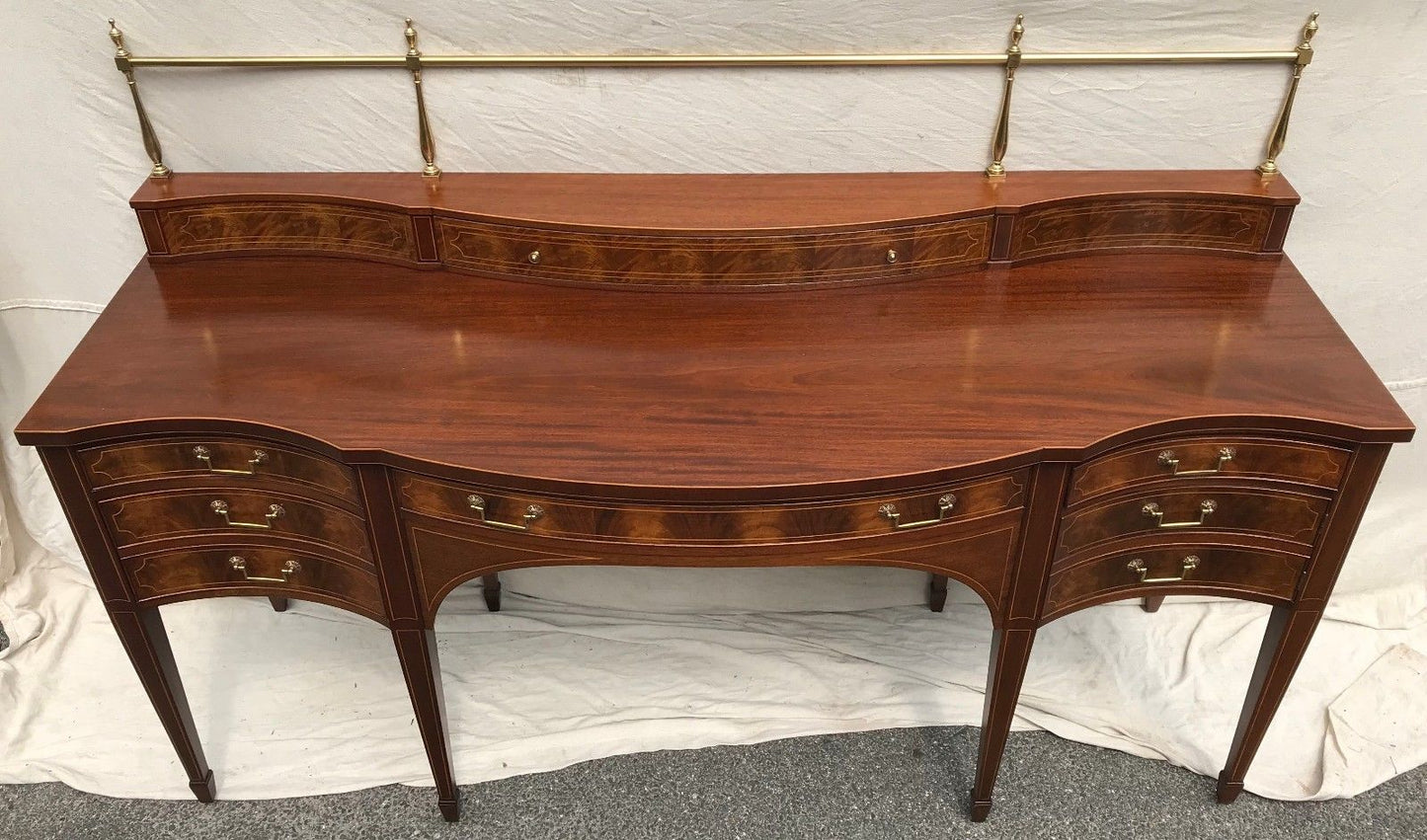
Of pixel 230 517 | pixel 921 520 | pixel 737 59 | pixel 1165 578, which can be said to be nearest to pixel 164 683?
pixel 230 517

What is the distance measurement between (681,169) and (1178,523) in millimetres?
1082

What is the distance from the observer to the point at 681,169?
7.27 feet

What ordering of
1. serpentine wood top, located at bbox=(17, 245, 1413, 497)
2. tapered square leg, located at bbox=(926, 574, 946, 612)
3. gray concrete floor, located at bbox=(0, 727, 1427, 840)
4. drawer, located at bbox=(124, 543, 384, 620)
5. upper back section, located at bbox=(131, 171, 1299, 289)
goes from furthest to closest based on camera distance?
tapered square leg, located at bbox=(926, 574, 946, 612) < gray concrete floor, located at bbox=(0, 727, 1427, 840) < upper back section, located at bbox=(131, 171, 1299, 289) < drawer, located at bbox=(124, 543, 384, 620) < serpentine wood top, located at bbox=(17, 245, 1413, 497)

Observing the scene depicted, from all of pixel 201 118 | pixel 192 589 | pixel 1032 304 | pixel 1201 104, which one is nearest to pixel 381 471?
pixel 192 589

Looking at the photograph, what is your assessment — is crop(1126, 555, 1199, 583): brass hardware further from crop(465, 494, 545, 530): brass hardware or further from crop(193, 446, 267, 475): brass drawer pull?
crop(193, 446, 267, 475): brass drawer pull

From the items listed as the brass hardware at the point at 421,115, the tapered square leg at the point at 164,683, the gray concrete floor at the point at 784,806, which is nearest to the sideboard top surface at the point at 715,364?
the brass hardware at the point at 421,115

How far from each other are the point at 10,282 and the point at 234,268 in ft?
2.16

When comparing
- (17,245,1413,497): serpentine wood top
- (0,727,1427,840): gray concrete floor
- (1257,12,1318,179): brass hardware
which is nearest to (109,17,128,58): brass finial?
(17,245,1413,497): serpentine wood top

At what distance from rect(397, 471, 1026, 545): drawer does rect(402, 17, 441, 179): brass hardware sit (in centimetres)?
72

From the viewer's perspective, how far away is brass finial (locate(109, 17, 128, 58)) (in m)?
2.05

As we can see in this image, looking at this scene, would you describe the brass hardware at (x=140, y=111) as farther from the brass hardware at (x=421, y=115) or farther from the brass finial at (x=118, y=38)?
the brass hardware at (x=421, y=115)

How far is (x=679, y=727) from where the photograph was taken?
2.48 metres

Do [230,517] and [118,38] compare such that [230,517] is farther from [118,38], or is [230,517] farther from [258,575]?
[118,38]

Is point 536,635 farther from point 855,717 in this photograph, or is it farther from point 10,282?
point 10,282
